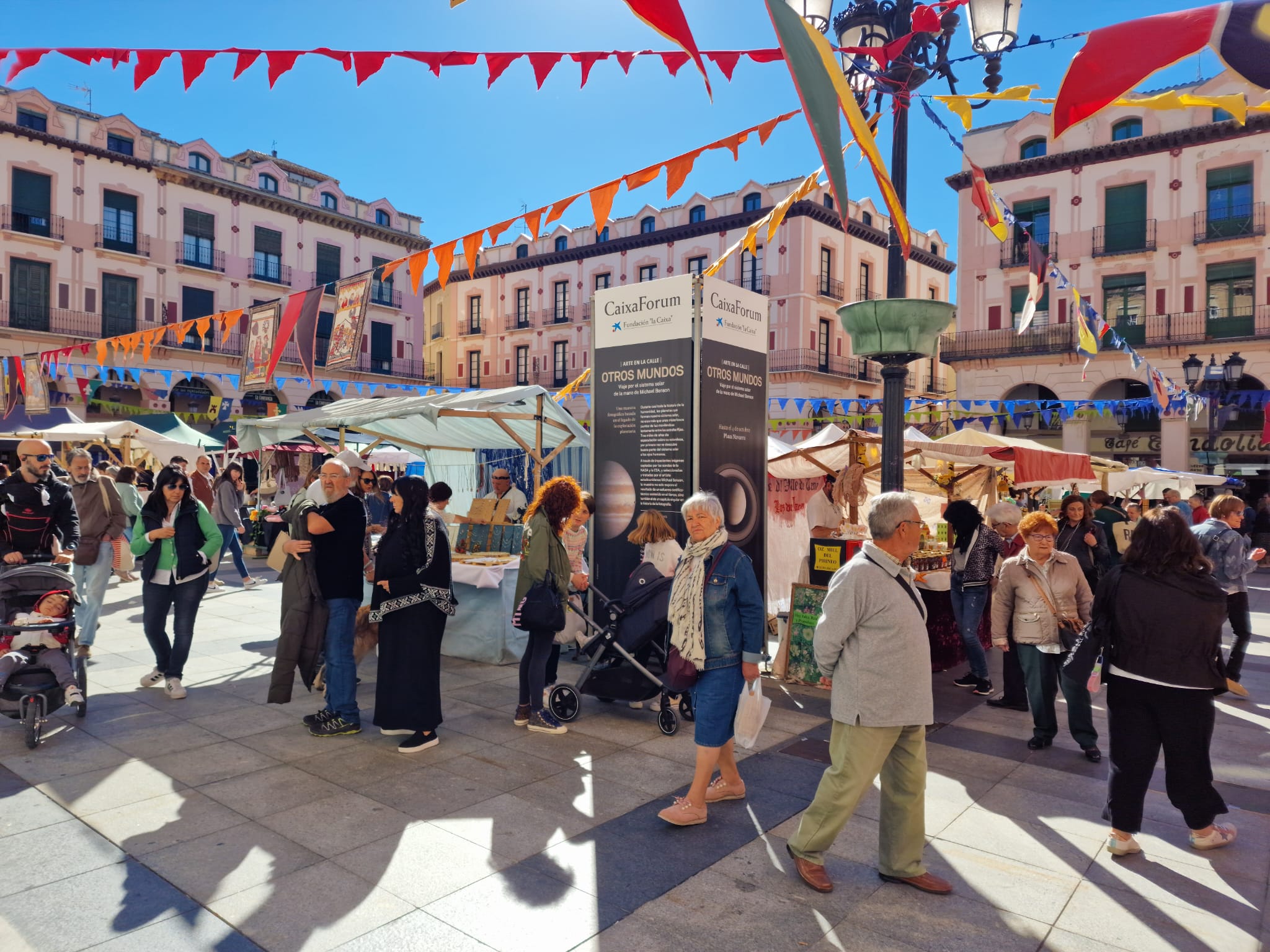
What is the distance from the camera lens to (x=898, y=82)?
634 centimetres

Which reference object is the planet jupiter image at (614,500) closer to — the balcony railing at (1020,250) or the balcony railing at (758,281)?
the balcony railing at (1020,250)

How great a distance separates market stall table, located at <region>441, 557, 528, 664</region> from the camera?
7.66 metres

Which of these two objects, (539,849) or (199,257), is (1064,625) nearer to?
(539,849)

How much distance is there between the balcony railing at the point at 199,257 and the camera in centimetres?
3045

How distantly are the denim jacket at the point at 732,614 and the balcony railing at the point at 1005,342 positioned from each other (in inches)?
960

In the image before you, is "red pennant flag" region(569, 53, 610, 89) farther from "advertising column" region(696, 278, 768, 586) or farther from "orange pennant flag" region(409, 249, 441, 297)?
"orange pennant flag" region(409, 249, 441, 297)

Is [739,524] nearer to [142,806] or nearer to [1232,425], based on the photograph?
[142,806]

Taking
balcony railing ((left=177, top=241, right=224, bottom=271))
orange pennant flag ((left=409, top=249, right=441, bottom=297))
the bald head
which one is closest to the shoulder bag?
orange pennant flag ((left=409, top=249, right=441, bottom=297))

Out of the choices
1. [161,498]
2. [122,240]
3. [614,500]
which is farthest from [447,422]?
[122,240]

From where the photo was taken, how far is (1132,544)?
3.98m

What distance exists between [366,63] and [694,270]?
105 ft

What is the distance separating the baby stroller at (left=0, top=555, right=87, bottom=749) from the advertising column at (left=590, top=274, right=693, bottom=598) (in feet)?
12.6

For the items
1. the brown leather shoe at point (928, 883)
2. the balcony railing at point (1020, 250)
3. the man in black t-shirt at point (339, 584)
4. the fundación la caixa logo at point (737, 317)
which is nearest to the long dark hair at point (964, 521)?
the fundación la caixa logo at point (737, 317)

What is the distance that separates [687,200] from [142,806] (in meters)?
36.4
